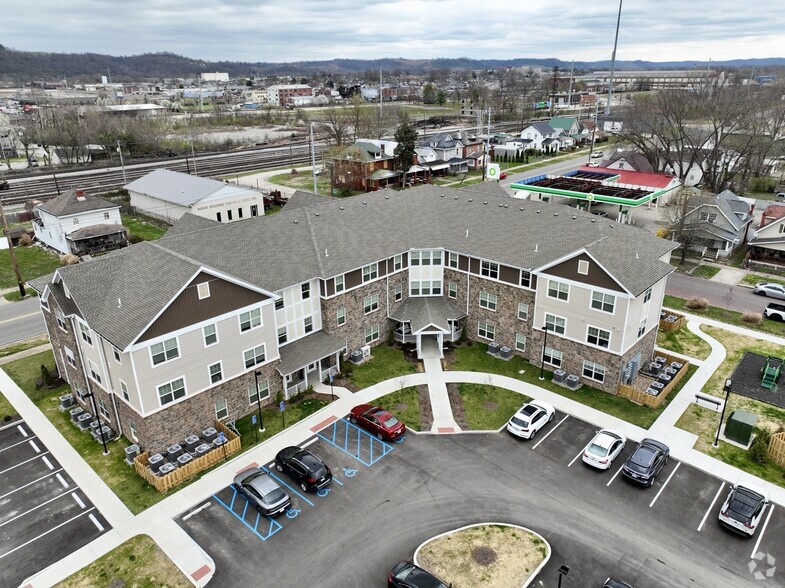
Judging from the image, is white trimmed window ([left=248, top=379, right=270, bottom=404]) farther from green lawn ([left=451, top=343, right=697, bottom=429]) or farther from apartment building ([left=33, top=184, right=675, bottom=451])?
green lawn ([left=451, top=343, right=697, bottom=429])

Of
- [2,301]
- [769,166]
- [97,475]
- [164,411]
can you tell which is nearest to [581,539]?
[164,411]

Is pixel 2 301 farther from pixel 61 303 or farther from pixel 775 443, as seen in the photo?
pixel 775 443

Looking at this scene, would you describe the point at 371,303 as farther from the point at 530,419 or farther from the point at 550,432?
the point at 550,432

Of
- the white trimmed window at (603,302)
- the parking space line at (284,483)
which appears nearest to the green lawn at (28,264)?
the parking space line at (284,483)

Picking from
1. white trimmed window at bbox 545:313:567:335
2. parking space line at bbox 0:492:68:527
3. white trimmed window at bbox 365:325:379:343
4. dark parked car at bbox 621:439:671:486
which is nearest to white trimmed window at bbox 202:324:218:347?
parking space line at bbox 0:492:68:527

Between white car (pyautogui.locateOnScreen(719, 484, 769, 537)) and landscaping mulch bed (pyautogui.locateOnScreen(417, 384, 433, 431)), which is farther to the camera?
landscaping mulch bed (pyautogui.locateOnScreen(417, 384, 433, 431))

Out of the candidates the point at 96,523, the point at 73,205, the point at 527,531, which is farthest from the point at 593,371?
the point at 73,205
